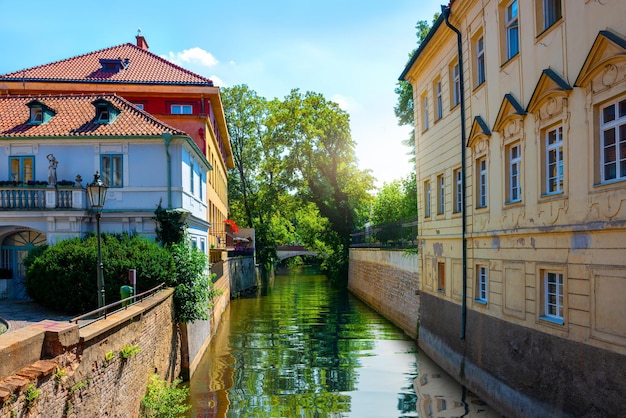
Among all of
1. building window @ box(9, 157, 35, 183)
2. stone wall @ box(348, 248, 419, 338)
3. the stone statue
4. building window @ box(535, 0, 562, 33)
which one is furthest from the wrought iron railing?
building window @ box(9, 157, 35, 183)

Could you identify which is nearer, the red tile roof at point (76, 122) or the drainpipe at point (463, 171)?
the drainpipe at point (463, 171)

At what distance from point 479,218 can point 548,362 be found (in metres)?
4.43

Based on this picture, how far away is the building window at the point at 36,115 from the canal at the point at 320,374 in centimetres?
951

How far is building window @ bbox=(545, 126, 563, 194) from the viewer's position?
9.38m

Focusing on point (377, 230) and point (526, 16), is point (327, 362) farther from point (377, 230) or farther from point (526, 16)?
point (377, 230)

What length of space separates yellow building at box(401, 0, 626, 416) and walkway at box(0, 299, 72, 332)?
9.94 metres

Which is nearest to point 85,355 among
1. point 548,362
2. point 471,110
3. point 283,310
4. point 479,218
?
point 548,362

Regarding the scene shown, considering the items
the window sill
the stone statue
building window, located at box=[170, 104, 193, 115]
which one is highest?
building window, located at box=[170, 104, 193, 115]

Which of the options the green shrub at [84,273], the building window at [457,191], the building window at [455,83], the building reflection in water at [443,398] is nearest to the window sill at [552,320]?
the building reflection in water at [443,398]

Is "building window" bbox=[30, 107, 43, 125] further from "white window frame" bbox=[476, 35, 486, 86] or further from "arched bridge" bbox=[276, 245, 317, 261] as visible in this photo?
"arched bridge" bbox=[276, 245, 317, 261]

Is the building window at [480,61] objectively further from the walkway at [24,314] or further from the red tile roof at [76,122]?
the walkway at [24,314]

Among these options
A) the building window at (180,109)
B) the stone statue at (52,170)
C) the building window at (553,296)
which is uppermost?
the building window at (180,109)

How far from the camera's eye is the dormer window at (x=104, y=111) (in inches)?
690

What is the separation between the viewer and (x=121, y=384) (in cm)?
884
